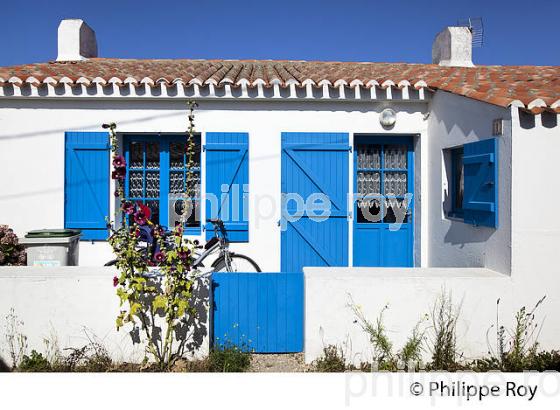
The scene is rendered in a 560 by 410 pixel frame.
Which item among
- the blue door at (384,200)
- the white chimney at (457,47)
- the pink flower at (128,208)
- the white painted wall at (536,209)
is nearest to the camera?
the pink flower at (128,208)

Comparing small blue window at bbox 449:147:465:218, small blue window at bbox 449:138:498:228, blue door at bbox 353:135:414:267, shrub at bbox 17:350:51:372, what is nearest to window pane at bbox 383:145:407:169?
blue door at bbox 353:135:414:267

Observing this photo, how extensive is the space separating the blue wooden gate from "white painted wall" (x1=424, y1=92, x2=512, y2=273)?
2144 millimetres

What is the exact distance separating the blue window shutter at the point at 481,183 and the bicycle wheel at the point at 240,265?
303 centimetres

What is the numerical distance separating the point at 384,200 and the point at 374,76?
205 centimetres

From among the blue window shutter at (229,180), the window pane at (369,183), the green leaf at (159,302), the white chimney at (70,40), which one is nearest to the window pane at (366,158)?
the window pane at (369,183)

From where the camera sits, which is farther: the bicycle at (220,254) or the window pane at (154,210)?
the window pane at (154,210)

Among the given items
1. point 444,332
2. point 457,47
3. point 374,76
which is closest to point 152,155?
point 374,76

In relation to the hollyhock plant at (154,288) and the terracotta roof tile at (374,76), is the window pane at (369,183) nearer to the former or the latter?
the terracotta roof tile at (374,76)

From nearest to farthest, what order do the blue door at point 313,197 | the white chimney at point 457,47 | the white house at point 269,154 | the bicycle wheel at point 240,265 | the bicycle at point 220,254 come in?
the bicycle at point 220,254, the white house at point 269,154, the bicycle wheel at point 240,265, the blue door at point 313,197, the white chimney at point 457,47

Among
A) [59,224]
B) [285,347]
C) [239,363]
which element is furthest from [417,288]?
[59,224]

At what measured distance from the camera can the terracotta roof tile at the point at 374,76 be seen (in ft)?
16.8

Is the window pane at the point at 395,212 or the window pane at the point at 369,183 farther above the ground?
the window pane at the point at 369,183

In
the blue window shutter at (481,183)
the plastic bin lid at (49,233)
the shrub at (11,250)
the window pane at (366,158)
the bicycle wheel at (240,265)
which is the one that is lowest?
the bicycle wheel at (240,265)

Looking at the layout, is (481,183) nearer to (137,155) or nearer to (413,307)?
(413,307)
